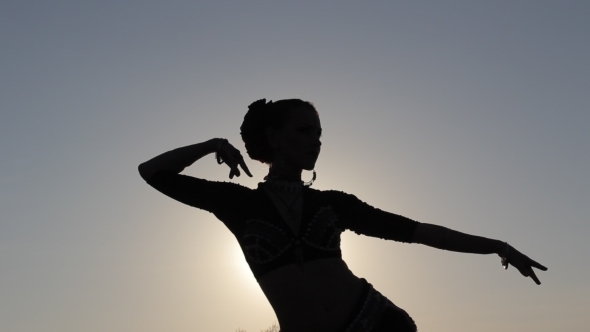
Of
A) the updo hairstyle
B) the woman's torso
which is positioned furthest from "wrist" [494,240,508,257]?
the updo hairstyle

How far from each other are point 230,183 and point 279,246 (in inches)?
22.9

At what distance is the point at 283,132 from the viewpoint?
509 cm

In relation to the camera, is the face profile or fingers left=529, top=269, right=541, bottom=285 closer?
fingers left=529, top=269, right=541, bottom=285

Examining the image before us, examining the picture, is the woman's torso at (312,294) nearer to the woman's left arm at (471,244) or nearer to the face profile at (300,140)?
the woman's left arm at (471,244)

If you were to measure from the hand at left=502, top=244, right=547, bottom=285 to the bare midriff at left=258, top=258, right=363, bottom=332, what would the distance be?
943 mm

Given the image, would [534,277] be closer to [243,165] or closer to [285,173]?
[285,173]

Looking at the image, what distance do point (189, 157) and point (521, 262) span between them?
218 centimetres

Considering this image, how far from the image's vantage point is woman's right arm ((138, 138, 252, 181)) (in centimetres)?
482

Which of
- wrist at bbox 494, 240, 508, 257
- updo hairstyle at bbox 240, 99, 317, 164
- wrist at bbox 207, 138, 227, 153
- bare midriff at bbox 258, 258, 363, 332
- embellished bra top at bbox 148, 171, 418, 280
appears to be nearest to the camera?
bare midriff at bbox 258, 258, 363, 332

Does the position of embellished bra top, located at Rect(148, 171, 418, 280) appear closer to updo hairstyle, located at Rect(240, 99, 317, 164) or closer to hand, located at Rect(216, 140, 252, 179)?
hand, located at Rect(216, 140, 252, 179)

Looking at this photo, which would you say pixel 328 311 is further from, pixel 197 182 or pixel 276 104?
pixel 276 104

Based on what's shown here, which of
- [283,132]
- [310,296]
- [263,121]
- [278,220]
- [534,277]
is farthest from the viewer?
[263,121]

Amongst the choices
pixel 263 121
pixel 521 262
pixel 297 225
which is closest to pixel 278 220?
pixel 297 225

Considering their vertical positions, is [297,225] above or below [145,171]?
below
